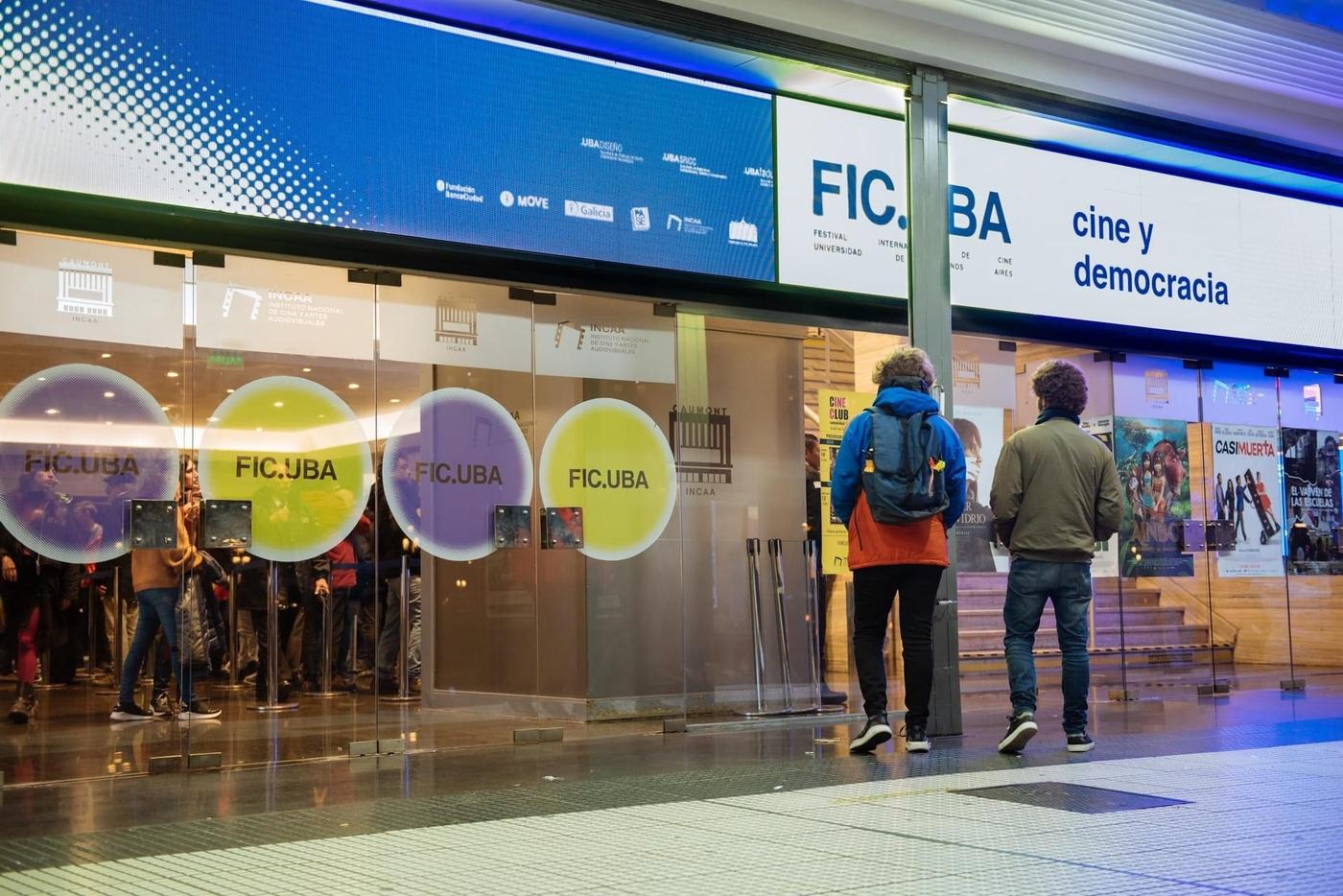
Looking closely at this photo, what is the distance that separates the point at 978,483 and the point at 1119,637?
164 centimetres

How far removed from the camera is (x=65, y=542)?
6.24 meters

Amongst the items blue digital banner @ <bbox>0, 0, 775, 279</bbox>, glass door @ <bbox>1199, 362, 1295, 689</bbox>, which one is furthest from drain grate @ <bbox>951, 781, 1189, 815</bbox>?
glass door @ <bbox>1199, 362, 1295, 689</bbox>

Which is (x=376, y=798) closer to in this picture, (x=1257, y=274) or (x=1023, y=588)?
(x=1023, y=588)

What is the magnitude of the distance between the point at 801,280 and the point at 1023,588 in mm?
2467

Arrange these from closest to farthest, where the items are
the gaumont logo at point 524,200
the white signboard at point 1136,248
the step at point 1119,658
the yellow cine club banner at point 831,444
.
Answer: the gaumont logo at point 524,200 < the white signboard at point 1136,248 < the yellow cine club banner at point 831,444 < the step at point 1119,658

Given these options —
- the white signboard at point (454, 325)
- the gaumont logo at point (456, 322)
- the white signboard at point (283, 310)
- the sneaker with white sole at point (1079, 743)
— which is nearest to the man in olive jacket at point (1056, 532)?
the sneaker with white sole at point (1079, 743)

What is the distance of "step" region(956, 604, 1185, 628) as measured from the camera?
31.3ft

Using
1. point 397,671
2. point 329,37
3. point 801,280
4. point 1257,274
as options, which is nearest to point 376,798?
point 397,671

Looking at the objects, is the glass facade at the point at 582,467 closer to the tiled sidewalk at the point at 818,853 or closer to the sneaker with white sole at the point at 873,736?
the sneaker with white sole at the point at 873,736

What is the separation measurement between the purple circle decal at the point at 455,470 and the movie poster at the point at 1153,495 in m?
4.67

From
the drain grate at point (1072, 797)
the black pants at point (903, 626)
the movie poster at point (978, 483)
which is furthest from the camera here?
the movie poster at point (978, 483)

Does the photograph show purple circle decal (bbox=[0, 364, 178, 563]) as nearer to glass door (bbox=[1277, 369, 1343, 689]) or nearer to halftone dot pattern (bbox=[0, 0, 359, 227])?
halftone dot pattern (bbox=[0, 0, 359, 227])

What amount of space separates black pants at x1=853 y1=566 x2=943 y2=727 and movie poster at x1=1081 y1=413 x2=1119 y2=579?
409cm

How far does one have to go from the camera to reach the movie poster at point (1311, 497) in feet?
35.3
